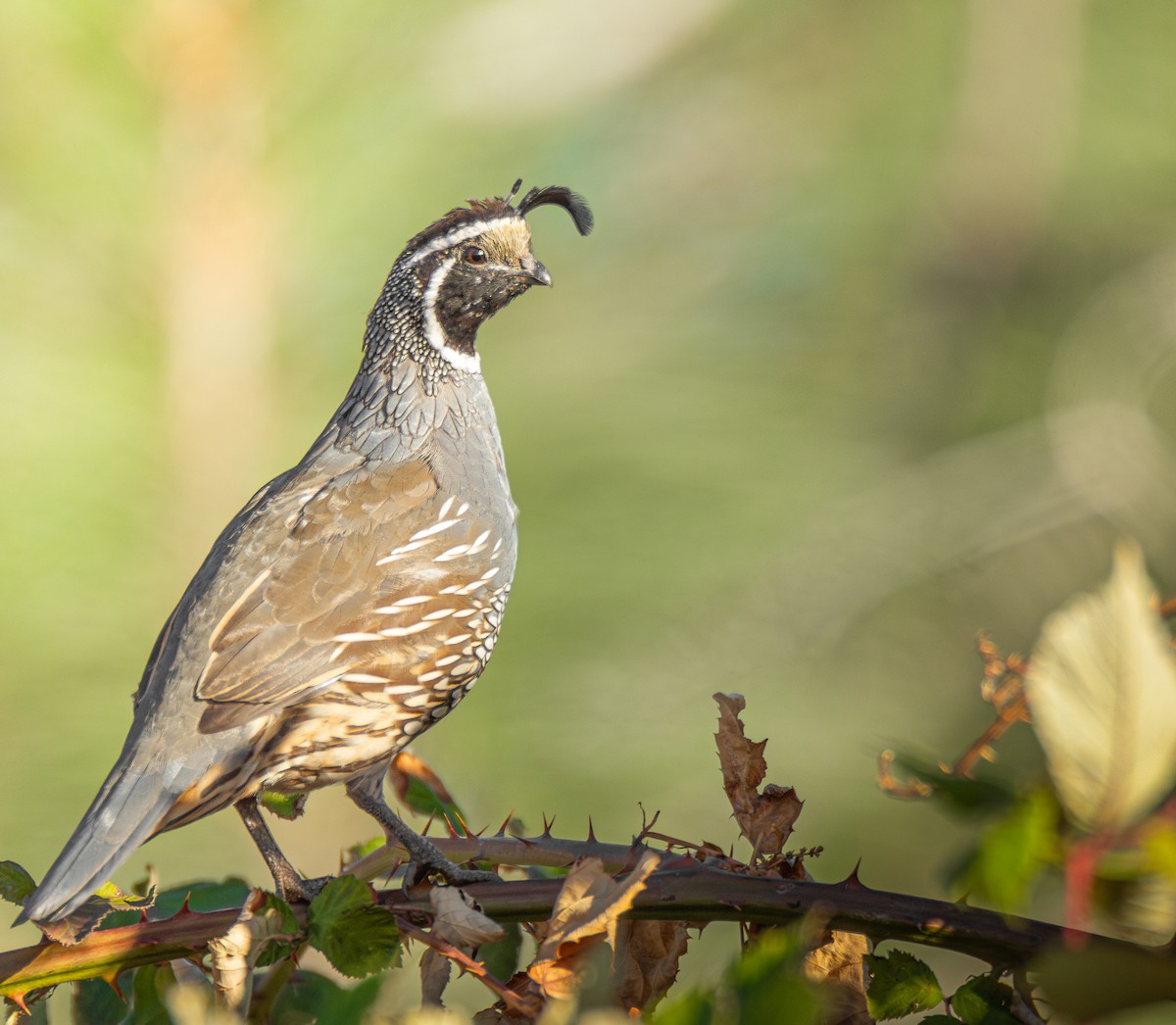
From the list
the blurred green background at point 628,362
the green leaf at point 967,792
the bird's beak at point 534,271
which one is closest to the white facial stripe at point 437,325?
the bird's beak at point 534,271

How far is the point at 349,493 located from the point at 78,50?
1744 millimetres

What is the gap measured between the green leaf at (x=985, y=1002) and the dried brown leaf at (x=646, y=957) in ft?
0.79

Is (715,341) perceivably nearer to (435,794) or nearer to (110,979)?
(435,794)

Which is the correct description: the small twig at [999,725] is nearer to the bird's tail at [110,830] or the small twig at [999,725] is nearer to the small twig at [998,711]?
the small twig at [998,711]

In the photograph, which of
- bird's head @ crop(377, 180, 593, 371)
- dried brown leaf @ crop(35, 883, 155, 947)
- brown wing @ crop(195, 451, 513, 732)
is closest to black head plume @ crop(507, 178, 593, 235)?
bird's head @ crop(377, 180, 593, 371)

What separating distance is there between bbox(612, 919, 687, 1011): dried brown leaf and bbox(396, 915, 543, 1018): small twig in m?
0.11

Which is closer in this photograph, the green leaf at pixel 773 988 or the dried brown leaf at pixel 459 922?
the green leaf at pixel 773 988

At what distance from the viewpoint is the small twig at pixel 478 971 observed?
87 cm

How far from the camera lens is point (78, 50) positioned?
10.2ft

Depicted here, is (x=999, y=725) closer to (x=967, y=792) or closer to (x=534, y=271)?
(x=967, y=792)

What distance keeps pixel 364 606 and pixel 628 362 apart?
7.00ft

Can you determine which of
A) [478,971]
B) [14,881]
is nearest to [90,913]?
[14,881]

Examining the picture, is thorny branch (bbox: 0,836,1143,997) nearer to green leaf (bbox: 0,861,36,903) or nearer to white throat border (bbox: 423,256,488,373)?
green leaf (bbox: 0,861,36,903)

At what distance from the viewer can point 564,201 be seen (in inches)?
89.1
